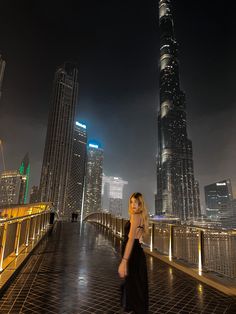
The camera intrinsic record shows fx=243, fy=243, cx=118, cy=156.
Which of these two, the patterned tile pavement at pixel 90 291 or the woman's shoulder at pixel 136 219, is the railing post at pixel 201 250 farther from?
the woman's shoulder at pixel 136 219

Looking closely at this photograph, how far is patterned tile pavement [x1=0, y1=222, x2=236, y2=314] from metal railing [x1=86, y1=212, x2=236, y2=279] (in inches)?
26.8

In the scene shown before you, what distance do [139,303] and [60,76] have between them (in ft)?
670

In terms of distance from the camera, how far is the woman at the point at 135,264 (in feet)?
10.6

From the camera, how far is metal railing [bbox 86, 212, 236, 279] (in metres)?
5.82

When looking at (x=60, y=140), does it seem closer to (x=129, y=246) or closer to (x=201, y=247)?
(x=201, y=247)

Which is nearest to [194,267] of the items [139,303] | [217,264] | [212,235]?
[217,264]

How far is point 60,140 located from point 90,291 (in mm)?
159329

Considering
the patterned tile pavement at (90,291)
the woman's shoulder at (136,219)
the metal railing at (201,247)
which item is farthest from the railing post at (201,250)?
the woman's shoulder at (136,219)

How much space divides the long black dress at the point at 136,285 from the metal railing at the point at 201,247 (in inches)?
126

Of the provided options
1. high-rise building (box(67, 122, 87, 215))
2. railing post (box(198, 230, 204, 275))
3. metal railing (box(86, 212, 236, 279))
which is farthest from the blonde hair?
high-rise building (box(67, 122, 87, 215))

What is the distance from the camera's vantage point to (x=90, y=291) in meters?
4.89

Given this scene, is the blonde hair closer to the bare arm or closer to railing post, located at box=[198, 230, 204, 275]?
the bare arm

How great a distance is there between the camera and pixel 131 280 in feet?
10.8

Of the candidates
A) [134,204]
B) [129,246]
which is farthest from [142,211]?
[129,246]
